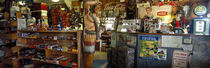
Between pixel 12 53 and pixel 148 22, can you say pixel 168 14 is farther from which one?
pixel 12 53

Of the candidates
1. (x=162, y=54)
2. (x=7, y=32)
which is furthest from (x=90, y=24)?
(x=7, y=32)

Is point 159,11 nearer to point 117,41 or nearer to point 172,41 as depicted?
point 117,41

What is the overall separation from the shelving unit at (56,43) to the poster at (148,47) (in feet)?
6.05

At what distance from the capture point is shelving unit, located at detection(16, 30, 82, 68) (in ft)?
12.0

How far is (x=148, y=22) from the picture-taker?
14.1ft

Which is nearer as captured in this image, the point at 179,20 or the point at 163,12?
the point at 179,20

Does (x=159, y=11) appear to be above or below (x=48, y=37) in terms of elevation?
above

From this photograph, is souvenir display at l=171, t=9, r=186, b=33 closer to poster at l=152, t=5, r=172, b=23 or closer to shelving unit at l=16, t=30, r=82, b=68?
poster at l=152, t=5, r=172, b=23

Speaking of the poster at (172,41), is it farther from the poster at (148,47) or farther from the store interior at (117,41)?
the poster at (148,47)

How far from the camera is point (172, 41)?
3611 millimetres

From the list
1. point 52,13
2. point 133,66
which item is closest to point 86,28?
point 133,66

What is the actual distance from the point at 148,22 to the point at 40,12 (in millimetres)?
6319

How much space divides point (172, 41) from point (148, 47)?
2.18 ft

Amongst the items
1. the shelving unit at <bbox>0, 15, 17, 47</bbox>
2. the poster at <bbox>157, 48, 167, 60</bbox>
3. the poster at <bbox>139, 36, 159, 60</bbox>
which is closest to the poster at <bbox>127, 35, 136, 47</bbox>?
the poster at <bbox>139, 36, 159, 60</bbox>
